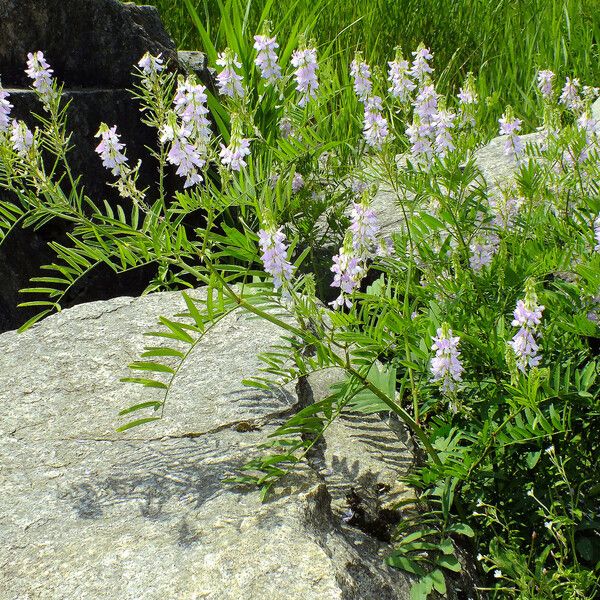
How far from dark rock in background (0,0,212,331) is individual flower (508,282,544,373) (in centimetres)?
217

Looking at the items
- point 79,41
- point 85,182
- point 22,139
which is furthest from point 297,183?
point 22,139

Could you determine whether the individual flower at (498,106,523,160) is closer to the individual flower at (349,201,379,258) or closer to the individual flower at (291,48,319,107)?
the individual flower at (291,48,319,107)

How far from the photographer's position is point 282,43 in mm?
5367

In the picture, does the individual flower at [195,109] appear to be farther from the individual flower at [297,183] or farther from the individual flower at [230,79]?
the individual flower at [297,183]

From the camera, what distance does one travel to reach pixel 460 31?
612 centimetres

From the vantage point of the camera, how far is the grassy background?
18.4ft

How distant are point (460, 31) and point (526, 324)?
4.62 m

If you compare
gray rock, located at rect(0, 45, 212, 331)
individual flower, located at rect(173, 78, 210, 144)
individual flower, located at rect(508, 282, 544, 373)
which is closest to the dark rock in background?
gray rock, located at rect(0, 45, 212, 331)

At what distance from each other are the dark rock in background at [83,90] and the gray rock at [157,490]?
0.76 meters

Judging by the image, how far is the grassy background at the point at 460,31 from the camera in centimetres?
562

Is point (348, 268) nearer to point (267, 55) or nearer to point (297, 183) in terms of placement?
point (267, 55)

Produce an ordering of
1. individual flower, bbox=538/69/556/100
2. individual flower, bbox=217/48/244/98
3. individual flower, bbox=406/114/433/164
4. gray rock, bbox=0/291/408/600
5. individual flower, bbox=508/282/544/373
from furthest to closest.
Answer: individual flower, bbox=538/69/556/100 → individual flower, bbox=406/114/433/164 → individual flower, bbox=217/48/244/98 → individual flower, bbox=508/282/544/373 → gray rock, bbox=0/291/408/600

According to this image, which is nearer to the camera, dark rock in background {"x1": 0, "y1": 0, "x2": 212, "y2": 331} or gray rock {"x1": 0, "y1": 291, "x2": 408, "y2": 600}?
gray rock {"x1": 0, "y1": 291, "x2": 408, "y2": 600}

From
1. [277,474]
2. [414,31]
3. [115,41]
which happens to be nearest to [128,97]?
[115,41]
